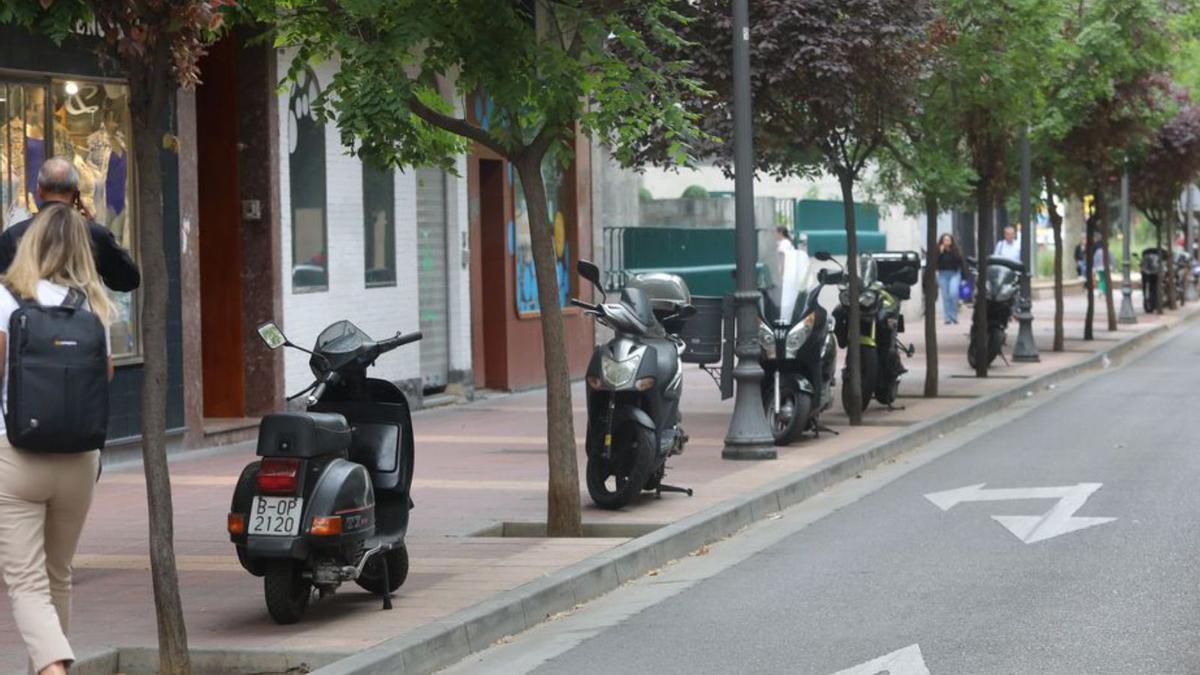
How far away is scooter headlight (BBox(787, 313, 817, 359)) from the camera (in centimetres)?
1658

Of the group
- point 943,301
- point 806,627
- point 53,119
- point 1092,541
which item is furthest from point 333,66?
point 943,301

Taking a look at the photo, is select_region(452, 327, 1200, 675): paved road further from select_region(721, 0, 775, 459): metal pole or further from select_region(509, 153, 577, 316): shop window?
select_region(509, 153, 577, 316): shop window

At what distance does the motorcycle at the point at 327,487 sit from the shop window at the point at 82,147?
6225 millimetres

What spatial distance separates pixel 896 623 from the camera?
29.2 ft

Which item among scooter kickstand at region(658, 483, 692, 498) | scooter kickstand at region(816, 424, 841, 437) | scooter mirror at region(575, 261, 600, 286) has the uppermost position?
scooter mirror at region(575, 261, 600, 286)

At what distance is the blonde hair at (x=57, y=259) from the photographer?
22.4ft

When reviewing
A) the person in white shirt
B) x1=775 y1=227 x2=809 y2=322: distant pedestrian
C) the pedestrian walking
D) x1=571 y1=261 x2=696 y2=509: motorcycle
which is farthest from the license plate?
the person in white shirt

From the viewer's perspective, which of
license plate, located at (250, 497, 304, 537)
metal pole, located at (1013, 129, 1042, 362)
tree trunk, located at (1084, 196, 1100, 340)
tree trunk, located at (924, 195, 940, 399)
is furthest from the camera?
tree trunk, located at (1084, 196, 1100, 340)

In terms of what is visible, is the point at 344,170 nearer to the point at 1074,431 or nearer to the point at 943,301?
the point at 1074,431

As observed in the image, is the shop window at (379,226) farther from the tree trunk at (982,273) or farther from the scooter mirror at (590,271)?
the scooter mirror at (590,271)

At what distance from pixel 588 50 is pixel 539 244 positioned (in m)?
1.17

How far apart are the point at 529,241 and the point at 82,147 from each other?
9563 mm

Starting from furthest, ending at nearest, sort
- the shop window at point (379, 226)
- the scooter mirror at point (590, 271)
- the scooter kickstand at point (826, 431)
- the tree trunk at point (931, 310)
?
1. the tree trunk at point (931, 310)
2. the shop window at point (379, 226)
3. the scooter kickstand at point (826, 431)
4. the scooter mirror at point (590, 271)

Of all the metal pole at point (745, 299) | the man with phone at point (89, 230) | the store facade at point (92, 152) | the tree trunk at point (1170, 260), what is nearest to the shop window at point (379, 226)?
the store facade at point (92, 152)
